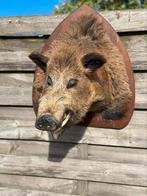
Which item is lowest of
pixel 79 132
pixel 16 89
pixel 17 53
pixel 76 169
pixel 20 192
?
pixel 20 192

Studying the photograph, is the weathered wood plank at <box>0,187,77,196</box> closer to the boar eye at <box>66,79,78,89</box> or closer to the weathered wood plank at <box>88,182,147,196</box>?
the weathered wood plank at <box>88,182,147,196</box>

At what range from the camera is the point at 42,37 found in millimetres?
1615

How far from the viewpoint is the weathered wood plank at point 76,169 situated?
1519 millimetres

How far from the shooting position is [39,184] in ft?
5.47

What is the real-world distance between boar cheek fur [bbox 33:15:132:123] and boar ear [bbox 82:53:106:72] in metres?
0.02

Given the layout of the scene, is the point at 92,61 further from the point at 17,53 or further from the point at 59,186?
the point at 59,186

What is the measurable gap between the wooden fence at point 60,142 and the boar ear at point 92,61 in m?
0.27

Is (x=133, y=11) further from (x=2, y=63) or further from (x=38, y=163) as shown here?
(x=38, y=163)

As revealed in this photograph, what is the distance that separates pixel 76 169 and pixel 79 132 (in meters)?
0.14

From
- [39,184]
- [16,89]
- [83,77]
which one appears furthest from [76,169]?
[83,77]

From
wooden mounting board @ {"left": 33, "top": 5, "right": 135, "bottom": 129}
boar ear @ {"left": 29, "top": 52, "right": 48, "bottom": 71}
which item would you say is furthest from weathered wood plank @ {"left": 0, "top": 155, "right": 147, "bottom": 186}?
boar ear @ {"left": 29, "top": 52, "right": 48, "bottom": 71}

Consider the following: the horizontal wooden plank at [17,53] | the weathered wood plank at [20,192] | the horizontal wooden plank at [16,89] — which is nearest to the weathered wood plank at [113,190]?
the weathered wood plank at [20,192]

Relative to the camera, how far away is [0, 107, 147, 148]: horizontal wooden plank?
1.50m

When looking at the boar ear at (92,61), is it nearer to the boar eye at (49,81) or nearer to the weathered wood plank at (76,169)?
the boar eye at (49,81)
